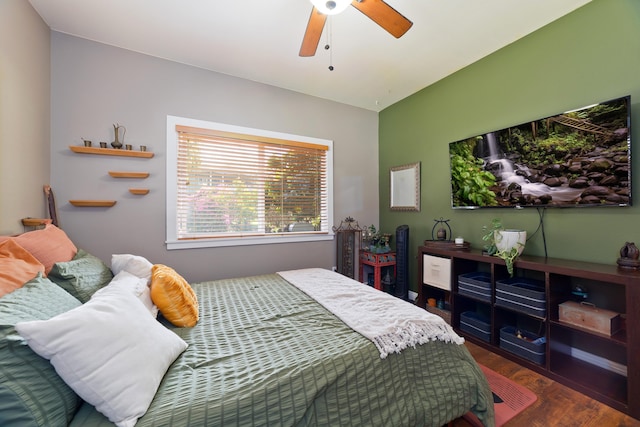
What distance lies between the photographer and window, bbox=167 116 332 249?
267 cm

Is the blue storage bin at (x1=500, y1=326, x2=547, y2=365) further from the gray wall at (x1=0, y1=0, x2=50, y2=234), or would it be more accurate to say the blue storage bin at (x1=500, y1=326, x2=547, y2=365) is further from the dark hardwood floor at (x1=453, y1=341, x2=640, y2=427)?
the gray wall at (x1=0, y1=0, x2=50, y2=234)

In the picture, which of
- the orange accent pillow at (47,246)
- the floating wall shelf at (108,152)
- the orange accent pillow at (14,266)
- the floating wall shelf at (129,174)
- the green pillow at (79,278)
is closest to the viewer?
the orange accent pillow at (14,266)

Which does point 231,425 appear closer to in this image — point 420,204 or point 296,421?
point 296,421

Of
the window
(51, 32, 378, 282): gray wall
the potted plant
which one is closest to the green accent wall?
the potted plant

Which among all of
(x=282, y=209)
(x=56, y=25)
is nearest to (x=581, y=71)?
(x=282, y=209)

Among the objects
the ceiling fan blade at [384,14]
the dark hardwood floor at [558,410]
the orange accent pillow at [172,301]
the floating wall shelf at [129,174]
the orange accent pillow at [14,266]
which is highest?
the ceiling fan blade at [384,14]

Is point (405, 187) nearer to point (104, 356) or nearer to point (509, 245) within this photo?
point (509, 245)

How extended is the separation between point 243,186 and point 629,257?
10.4 ft

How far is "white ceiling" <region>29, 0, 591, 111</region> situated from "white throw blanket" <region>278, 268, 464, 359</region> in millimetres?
2115

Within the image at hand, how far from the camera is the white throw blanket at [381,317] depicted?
51.0 inches

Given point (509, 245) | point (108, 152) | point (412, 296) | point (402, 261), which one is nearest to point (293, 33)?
point (108, 152)

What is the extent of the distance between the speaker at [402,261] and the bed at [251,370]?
168cm

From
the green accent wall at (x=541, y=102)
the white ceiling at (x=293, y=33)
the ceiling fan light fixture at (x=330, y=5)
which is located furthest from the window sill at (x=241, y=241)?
the ceiling fan light fixture at (x=330, y=5)

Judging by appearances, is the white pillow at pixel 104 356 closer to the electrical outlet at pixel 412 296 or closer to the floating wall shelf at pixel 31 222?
the floating wall shelf at pixel 31 222
